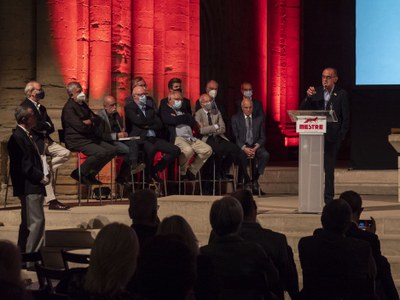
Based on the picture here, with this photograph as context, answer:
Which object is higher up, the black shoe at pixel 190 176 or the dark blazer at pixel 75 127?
the dark blazer at pixel 75 127

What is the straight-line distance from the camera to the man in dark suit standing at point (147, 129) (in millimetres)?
14515

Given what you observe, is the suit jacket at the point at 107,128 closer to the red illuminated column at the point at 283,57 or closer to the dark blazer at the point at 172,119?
the dark blazer at the point at 172,119

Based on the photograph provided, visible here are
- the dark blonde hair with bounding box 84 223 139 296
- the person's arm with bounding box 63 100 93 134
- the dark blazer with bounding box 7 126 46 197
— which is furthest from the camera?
the person's arm with bounding box 63 100 93 134

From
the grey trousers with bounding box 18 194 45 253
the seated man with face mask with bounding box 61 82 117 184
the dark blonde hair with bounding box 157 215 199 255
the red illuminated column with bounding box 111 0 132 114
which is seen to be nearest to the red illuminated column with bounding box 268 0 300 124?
the red illuminated column with bounding box 111 0 132 114

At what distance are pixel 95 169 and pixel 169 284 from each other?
9684mm

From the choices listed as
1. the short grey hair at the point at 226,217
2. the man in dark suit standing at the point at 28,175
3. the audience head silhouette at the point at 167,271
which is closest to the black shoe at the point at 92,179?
the man in dark suit standing at the point at 28,175

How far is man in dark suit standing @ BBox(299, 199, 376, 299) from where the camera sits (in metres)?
6.41

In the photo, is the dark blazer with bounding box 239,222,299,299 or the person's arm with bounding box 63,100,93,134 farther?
the person's arm with bounding box 63,100,93,134

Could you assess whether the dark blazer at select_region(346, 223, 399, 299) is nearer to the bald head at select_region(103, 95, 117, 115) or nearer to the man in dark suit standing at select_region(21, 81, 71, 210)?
the man in dark suit standing at select_region(21, 81, 71, 210)

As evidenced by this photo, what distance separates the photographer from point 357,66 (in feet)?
54.3

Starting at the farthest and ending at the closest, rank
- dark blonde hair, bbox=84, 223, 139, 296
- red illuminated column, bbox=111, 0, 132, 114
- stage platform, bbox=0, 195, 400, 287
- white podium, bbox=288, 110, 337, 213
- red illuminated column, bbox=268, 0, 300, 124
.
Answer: red illuminated column, bbox=268, 0, 300, 124
red illuminated column, bbox=111, 0, 132, 114
stage platform, bbox=0, 195, 400, 287
white podium, bbox=288, 110, 337, 213
dark blonde hair, bbox=84, 223, 139, 296

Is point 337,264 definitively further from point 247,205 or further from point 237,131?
point 237,131

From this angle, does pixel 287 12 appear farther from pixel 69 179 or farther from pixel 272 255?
pixel 272 255

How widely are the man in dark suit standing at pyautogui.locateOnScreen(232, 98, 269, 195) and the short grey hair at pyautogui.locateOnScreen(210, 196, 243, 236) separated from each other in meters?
9.64
